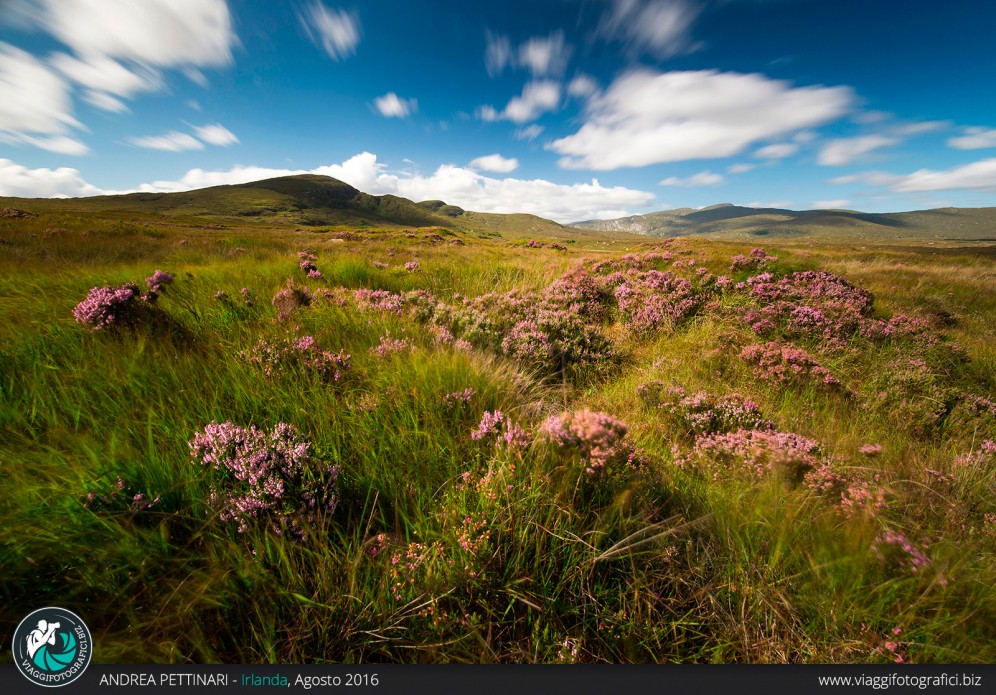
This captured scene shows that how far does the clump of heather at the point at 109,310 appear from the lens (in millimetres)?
3279

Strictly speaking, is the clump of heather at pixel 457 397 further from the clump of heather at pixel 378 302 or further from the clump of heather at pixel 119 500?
the clump of heather at pixel 378 302

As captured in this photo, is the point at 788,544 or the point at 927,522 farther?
the point at 927,522

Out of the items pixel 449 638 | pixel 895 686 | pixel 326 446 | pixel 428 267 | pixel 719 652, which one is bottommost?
pixel 895 686

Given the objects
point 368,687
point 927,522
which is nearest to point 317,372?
point 368,687

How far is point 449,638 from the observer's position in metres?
1.54

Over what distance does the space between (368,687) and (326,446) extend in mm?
1257

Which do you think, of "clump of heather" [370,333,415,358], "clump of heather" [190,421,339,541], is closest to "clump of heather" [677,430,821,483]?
"clump of heather" [190,421,339,541]

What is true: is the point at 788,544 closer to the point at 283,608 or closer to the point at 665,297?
the point at 283,608

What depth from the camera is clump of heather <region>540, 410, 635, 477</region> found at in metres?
2.18

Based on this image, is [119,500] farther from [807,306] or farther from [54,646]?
[807,306]

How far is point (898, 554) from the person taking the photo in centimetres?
193

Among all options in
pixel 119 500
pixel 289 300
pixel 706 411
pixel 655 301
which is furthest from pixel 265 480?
pixel 655 301
